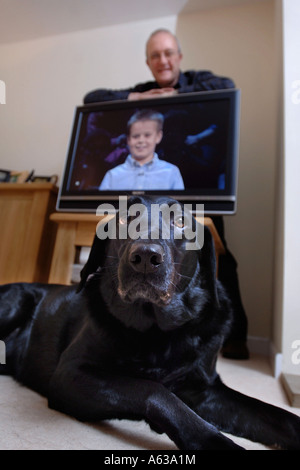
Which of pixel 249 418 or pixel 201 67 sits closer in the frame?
pixel 249 418

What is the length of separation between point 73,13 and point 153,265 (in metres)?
1.63

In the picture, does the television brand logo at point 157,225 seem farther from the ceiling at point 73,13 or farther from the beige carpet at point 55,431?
the ceiling at point 73,13

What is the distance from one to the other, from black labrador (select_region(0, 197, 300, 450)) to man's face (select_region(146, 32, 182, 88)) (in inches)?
61.9

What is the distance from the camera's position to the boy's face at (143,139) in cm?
162

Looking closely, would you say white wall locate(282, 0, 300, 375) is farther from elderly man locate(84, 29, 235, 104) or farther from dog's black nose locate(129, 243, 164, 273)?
dog's black nose locate(129, 243, 164, 273)

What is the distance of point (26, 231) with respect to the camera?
1923mm

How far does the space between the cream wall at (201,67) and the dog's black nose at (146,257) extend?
131 cm

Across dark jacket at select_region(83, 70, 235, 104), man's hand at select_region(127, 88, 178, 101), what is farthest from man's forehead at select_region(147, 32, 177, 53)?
man's hand at select_region(127, 88, 178, 101)

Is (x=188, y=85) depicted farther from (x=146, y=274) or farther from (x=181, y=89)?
(x=146, y=274)

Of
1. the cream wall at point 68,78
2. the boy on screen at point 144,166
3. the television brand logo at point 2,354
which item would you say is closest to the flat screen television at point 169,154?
the boy on screen at point 144,166

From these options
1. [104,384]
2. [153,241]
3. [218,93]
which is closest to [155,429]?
[104,384]

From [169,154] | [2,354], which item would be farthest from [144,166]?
[2,354]
